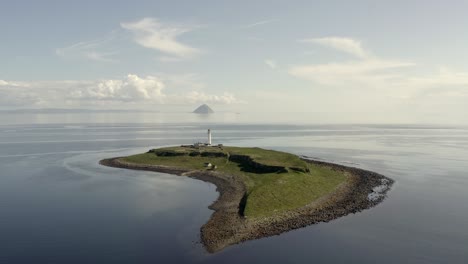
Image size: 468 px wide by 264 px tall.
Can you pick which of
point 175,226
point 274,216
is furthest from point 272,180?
point 175,226

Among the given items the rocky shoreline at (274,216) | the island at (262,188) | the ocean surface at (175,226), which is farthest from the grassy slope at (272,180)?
the ocean surface at (175,226)

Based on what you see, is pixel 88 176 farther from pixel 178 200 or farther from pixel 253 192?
pixel 253 192

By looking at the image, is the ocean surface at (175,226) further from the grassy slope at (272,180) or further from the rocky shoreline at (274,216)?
the grassy slope at (272,180)

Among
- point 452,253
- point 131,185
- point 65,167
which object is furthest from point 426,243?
point 65,167

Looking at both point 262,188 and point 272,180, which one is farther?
point 272,180

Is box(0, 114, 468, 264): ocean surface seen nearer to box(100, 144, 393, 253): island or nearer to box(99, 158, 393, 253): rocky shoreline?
box(99, 158, 393, 253): rocky shoreline

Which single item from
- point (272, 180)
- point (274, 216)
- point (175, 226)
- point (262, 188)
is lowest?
point (175, 226)

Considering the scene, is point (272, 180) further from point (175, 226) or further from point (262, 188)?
point (175, 226)
